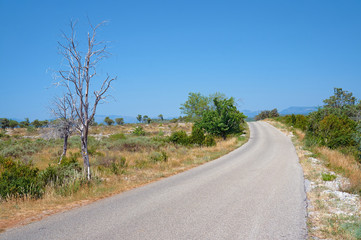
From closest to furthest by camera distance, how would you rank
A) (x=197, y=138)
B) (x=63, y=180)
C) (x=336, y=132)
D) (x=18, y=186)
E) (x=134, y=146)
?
1. (x=18, y=186)
2. (x=63, y=180)
3. (x=336, y=132)
4. (x=134, y=146)
5. (x=197, y=138)

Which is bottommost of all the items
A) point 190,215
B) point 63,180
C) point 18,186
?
point 190,215

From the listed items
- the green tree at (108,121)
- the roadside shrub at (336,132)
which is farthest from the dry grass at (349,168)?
the green tree at (108,121)

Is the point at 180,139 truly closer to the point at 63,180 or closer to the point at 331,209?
the point at 63,180

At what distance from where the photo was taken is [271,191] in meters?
8.60

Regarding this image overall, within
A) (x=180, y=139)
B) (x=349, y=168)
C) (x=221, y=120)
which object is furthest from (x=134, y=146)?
(x=349, y=168)

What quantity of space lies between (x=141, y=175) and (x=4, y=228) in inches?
267

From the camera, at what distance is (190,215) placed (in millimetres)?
6246

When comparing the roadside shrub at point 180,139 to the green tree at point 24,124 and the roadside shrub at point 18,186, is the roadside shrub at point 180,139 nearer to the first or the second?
the roadside shrub at point 18,186

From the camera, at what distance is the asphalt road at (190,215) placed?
5152mm

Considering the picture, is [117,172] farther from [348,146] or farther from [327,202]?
[348,146]

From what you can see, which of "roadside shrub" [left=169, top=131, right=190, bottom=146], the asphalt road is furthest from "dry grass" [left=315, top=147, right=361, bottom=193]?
"roadside shrub" [left=169, top=131, right=190, bottom=146]

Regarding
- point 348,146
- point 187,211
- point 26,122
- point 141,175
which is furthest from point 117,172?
point 26,122

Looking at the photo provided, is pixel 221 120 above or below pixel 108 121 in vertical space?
below

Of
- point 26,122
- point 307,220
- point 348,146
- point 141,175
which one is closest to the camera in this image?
point 307,220
